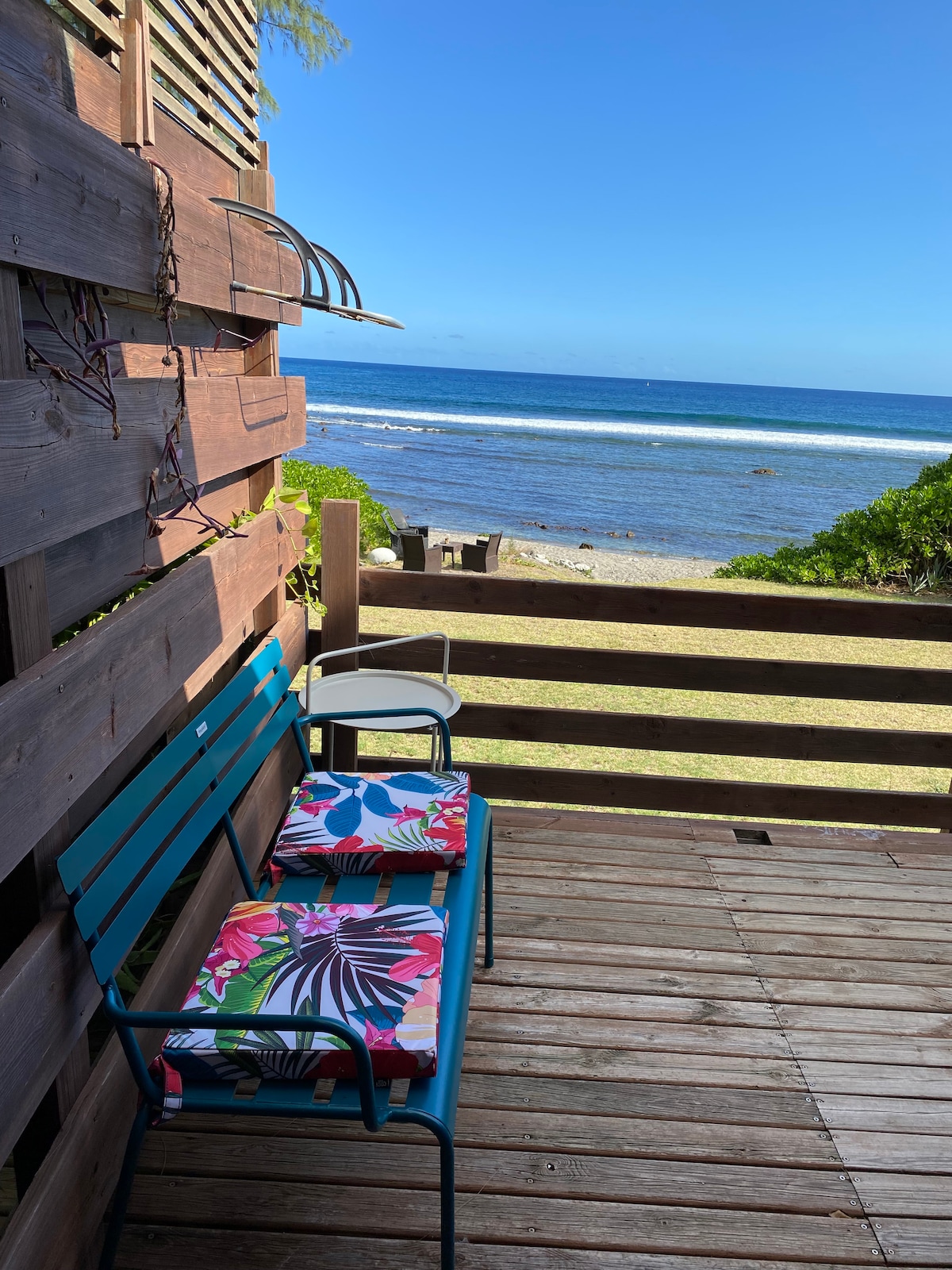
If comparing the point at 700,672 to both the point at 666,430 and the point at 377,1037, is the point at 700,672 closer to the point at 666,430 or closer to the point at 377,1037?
the point at 377,1037

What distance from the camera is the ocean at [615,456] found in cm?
1970

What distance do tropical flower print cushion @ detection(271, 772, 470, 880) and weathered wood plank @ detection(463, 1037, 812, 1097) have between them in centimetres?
45

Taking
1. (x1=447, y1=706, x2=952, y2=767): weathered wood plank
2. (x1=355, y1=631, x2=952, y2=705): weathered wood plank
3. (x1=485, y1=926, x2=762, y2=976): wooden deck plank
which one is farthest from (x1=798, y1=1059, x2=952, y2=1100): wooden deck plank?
(x1=355, y1=631, x2=952, y2=705): weathered wood plank

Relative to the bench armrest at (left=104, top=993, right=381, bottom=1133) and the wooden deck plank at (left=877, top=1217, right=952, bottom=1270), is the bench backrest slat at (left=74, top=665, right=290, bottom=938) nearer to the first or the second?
Answer: the bench armrest at (left=104, top=993, right=381, bottom=1133)

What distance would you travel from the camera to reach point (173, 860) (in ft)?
5.01

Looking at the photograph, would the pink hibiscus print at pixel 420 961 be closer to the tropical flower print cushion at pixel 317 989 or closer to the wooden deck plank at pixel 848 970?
the tropical flower print cushion at pixel 317 989

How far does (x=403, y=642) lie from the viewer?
Result: 3059 millimetres

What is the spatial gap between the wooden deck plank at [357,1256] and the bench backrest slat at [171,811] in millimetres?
599

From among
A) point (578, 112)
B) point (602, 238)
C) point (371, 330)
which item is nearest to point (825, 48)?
point (578, 112)

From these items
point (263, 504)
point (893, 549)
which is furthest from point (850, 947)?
point (893, 549)

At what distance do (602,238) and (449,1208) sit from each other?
73.6 meters

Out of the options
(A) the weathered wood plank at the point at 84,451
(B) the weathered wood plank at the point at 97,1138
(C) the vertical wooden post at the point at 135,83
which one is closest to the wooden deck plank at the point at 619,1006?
(B) the weathered wood plank at the point at 97,1138

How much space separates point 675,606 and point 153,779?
6.74 feet

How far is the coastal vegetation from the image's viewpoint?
5.68m
